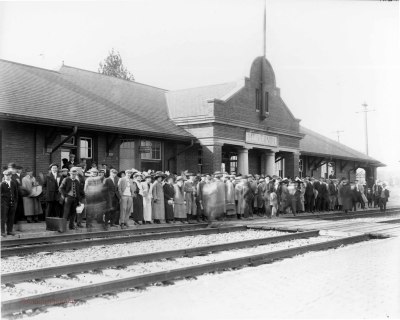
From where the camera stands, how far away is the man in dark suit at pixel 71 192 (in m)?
12.9

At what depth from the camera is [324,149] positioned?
34594 millimetres

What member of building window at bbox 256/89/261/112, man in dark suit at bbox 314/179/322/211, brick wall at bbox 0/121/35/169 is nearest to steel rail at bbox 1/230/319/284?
brick wall at bbox 0/121/35/169

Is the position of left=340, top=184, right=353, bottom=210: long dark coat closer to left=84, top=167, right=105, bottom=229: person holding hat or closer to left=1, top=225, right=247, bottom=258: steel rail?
left=1, top=225, right=247, bottom=258: steel rail

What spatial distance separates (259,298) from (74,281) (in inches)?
106

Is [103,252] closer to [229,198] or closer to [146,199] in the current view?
[146,199]

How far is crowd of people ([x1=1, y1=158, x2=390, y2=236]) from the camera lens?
516 inches

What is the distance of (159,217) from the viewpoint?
16.0 m

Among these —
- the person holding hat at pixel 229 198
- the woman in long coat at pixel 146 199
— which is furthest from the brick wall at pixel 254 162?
the woman in long coat at pixel 146 199

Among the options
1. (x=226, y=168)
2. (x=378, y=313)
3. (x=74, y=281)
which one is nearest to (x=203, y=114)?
(x=226, y=168)

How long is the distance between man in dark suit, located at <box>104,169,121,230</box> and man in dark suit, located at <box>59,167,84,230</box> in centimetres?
77

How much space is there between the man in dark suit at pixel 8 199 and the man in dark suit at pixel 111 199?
2.54 metres

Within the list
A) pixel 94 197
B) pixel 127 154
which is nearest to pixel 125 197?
pixel 94 197

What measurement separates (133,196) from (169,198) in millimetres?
1543

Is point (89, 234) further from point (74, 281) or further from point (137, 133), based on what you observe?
point (137, 133)
